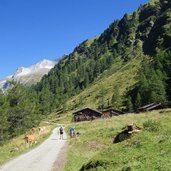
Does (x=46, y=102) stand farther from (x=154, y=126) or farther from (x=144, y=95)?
(x=154, y=126)

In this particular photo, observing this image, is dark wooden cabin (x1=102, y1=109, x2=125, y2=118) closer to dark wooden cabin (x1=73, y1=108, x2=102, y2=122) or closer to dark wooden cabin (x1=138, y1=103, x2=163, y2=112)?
dark wooden cabin (x1=73, y1=108, x2=102, y2=122)

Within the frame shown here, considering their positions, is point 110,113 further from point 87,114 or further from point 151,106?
point 151,106

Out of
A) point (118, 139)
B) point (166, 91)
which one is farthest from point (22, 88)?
point (118, 139)

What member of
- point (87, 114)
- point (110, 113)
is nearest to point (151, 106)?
point (110, 113)

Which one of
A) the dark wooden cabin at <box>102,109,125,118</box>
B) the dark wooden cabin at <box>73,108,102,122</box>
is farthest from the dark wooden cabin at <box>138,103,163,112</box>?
the dark wooden cabin at <box>73,108,102,122</box>

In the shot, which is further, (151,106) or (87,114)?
(87,114)

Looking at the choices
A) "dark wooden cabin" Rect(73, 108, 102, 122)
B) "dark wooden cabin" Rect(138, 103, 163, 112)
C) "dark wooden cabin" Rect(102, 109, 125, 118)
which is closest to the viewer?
"dark wooden cabin" Rect(138, 103, 163, 112)

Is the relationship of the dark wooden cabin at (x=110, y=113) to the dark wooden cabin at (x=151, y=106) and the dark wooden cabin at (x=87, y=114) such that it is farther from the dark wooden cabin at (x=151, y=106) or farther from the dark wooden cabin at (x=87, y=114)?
the dark wooden cabin at (x=151, y=106)

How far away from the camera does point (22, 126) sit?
88.6 metres

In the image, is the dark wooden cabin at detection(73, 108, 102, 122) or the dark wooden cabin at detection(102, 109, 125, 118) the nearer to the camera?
the dark wooden cabin at detection(102, 109, 125, 118)

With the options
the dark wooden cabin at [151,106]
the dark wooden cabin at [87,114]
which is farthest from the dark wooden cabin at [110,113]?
the dark wooden cabin at [151,106]

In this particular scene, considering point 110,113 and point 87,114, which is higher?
point 87,114

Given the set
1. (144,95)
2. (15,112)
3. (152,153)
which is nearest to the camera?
(152,153)

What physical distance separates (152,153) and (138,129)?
8.13 meters
